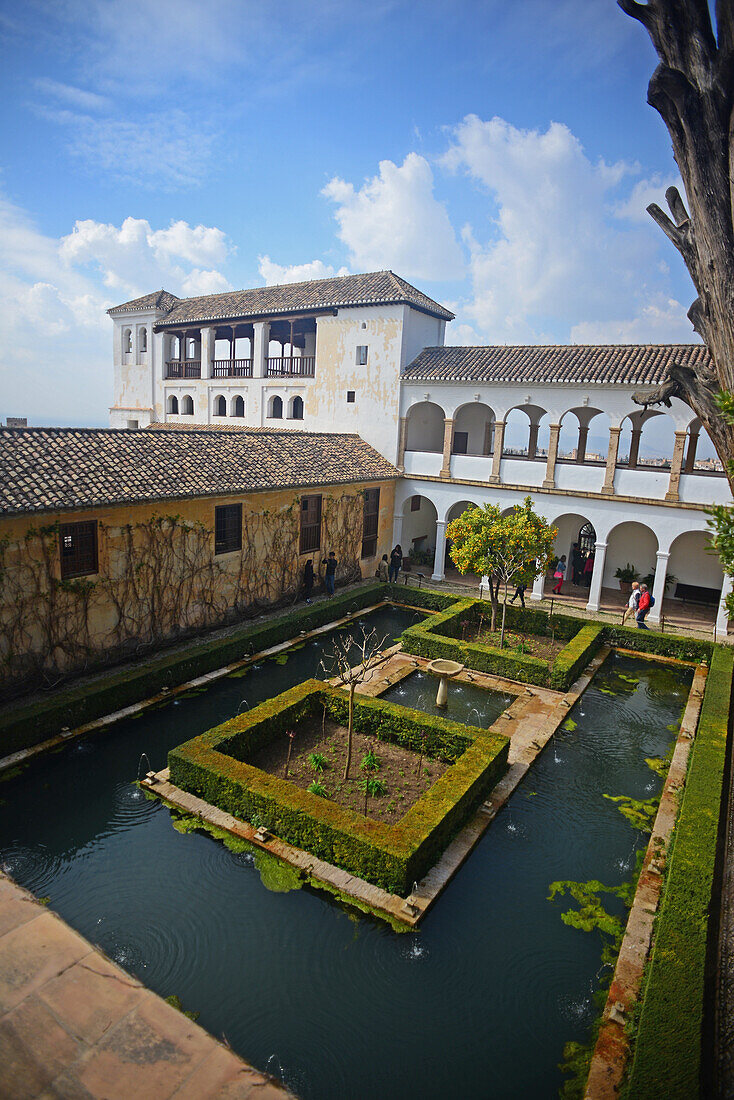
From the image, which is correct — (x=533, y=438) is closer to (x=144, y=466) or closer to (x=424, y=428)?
(x=424, y=428)

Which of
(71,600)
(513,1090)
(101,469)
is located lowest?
(513,1090)

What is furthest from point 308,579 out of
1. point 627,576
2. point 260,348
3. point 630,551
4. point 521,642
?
point 260,348

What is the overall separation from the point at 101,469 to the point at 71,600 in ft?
9.47

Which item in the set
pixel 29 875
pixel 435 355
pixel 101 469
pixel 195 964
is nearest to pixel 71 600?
pixel 101 469

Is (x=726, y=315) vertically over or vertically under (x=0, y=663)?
over

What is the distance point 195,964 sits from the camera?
6.72 meters

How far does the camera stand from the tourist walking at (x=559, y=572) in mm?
21719

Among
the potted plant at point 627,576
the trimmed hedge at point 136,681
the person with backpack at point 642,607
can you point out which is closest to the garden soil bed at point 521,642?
the person with backpack at point 642,607

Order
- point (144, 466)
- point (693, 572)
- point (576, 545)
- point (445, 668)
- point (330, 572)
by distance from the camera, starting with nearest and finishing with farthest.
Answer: point (445, 668), point (144, 466), point (330, 572), point (693, 572), point (576, 545)

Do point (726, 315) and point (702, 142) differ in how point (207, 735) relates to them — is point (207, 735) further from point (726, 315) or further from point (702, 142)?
point (702, 142)

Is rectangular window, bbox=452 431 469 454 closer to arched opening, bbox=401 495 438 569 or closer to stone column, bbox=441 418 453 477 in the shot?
arched opening, bbox=401 495 438 569

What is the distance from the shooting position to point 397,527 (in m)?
24.5

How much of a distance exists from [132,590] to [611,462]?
567 inches

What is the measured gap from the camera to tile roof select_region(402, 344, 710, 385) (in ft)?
63.2
